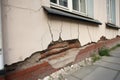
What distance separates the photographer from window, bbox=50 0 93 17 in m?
3.32

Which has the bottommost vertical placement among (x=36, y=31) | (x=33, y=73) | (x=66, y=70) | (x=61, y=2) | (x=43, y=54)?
(x=66, y=70)

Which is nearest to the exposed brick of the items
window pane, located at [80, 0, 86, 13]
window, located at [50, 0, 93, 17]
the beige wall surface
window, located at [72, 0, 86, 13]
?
the beige wall surface

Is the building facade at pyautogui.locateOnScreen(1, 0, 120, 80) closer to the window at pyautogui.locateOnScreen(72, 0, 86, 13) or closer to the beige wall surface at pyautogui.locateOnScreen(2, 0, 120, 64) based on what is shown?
the beige wall surface at pyautogui.locateOnScreen(2, 0, 120, 64)

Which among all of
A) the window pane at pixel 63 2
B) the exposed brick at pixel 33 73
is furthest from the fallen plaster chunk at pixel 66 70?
the window pane at pixel 63 2

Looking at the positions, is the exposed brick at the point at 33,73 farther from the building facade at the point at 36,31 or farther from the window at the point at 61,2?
the window at the point at 61,2

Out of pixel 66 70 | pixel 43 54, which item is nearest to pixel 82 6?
pixel 66 70

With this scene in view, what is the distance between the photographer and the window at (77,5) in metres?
3.32

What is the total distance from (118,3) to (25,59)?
7426 mm

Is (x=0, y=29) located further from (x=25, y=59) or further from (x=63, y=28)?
(x=63, y=28)

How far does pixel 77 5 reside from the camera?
4.19 metres

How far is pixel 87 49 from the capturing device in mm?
4285

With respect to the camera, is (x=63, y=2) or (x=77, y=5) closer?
(x=63, y=2)

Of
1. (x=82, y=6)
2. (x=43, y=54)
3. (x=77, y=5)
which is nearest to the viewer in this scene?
(x=43, y=54)

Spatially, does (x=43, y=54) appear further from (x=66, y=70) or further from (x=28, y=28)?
(x=66, y=70)
